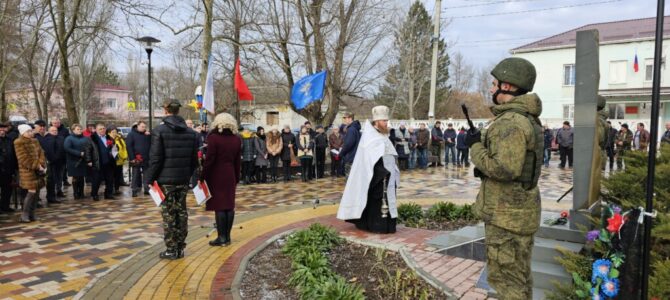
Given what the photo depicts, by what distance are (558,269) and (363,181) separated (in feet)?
9.45

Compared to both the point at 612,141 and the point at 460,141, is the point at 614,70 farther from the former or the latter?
the point at 460,141

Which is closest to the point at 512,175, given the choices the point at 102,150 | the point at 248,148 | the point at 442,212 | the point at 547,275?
the point at 547,275

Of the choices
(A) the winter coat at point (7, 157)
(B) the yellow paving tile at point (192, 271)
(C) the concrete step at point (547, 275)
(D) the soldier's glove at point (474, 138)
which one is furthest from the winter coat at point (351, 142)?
(A) the winter coat at point (7, 157)

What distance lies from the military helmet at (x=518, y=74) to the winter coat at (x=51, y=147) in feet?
33.7

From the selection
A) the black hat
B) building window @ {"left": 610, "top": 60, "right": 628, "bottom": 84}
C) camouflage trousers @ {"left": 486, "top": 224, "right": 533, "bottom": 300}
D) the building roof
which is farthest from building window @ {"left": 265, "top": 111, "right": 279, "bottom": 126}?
camouflage trousers @ {"left": 486, "top": 224, "right": 533, "bottom": 300}

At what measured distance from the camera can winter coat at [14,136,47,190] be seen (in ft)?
26.1

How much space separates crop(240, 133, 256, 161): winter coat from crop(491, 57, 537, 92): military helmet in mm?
10201

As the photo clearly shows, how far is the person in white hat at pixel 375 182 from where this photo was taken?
21.4 feet

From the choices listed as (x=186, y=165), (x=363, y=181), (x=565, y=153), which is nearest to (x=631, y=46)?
(x=565, y=153)

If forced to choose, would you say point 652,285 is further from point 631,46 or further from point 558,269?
point 631,46

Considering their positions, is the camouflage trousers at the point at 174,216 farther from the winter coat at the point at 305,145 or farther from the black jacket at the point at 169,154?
the winter coat at the point at 305,145

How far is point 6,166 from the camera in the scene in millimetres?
8656

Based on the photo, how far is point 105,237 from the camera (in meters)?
6.85

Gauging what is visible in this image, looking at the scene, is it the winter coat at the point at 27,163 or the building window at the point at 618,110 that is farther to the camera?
the building window at the point at 618,110
